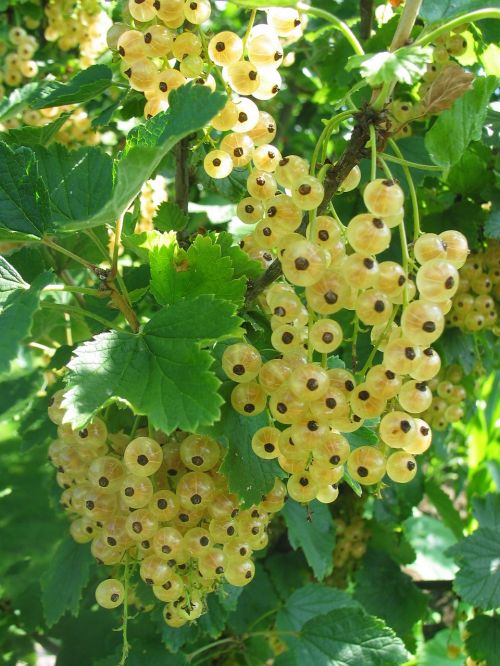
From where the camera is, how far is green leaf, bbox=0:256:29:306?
806 millimetres

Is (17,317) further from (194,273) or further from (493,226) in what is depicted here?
(493,226)

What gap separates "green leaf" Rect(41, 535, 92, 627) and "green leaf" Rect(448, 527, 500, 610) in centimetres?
76

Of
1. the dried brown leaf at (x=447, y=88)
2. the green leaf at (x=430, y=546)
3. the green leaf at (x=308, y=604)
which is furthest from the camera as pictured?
the green leaf at (x=430, y=546)

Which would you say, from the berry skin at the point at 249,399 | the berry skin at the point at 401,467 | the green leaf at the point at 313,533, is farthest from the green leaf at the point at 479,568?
the berry skin at the point at 249,399

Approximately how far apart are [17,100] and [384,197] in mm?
652

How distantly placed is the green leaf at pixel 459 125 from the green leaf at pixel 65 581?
855mm

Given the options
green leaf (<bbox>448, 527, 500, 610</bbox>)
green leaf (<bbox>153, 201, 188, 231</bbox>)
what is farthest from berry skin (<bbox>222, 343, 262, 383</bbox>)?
green leaf (<bbox>448, 527, 500, 610</bbox>)

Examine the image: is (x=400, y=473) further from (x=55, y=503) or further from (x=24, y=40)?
(x=24, y=40)

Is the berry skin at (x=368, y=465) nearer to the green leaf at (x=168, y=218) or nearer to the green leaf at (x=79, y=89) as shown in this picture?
the green leaf at (x=168, y=218)

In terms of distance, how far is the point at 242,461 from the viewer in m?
0.81

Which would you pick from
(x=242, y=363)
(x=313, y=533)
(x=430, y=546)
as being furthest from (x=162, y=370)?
(x=430, y=546)

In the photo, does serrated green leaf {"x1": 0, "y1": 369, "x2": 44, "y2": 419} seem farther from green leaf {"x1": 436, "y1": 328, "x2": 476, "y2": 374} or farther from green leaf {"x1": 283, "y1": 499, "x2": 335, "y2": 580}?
green leaf {"x1": 436, "y1": 328, "x2": 476, "y2": 374}

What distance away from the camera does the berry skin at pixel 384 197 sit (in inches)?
26.4

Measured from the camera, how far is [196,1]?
83 centimetres
